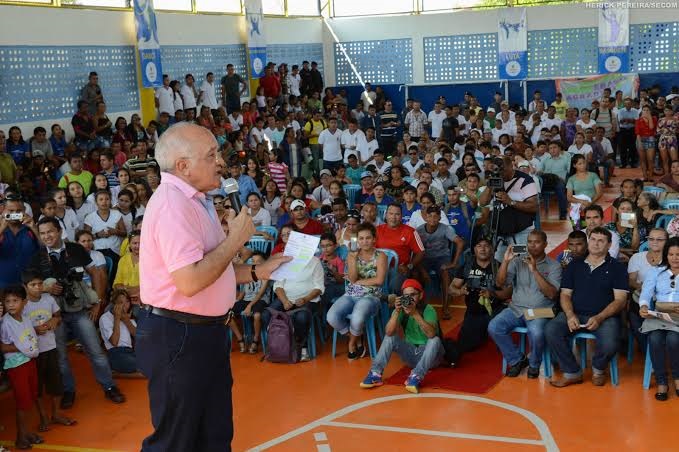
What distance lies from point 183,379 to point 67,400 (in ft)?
12.8

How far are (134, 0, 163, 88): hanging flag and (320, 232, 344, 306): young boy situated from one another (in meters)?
8.91

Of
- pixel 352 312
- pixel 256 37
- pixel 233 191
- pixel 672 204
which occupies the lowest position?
pixel 352 312

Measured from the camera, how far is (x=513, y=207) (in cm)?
838

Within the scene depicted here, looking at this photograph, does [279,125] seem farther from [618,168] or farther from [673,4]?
[673,4]

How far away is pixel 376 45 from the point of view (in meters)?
22.2

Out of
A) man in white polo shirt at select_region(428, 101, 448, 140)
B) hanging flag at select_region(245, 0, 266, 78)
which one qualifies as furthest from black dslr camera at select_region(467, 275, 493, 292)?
hanging flag at select_region(245, 0, 266, 78)

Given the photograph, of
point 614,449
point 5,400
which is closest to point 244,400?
point 5,400

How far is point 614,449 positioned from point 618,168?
12.7 meters

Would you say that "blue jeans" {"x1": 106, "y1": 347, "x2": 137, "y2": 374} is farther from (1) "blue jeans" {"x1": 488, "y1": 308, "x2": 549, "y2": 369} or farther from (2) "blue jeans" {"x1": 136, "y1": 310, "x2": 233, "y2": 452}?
(2) "blue jeans" {"x1": 136, "y1": 310, "x2": 233, "y2": 452}

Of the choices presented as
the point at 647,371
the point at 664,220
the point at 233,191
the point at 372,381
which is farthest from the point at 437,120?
the point at 233,191

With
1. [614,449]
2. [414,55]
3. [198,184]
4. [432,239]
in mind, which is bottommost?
[614,449]

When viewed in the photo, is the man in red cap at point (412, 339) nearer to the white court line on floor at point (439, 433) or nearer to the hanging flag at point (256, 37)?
the white court line on floor at point (439, 433)

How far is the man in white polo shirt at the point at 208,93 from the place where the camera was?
17156 millimetres

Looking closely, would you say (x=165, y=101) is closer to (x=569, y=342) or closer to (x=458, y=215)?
(x=458, y=215)
